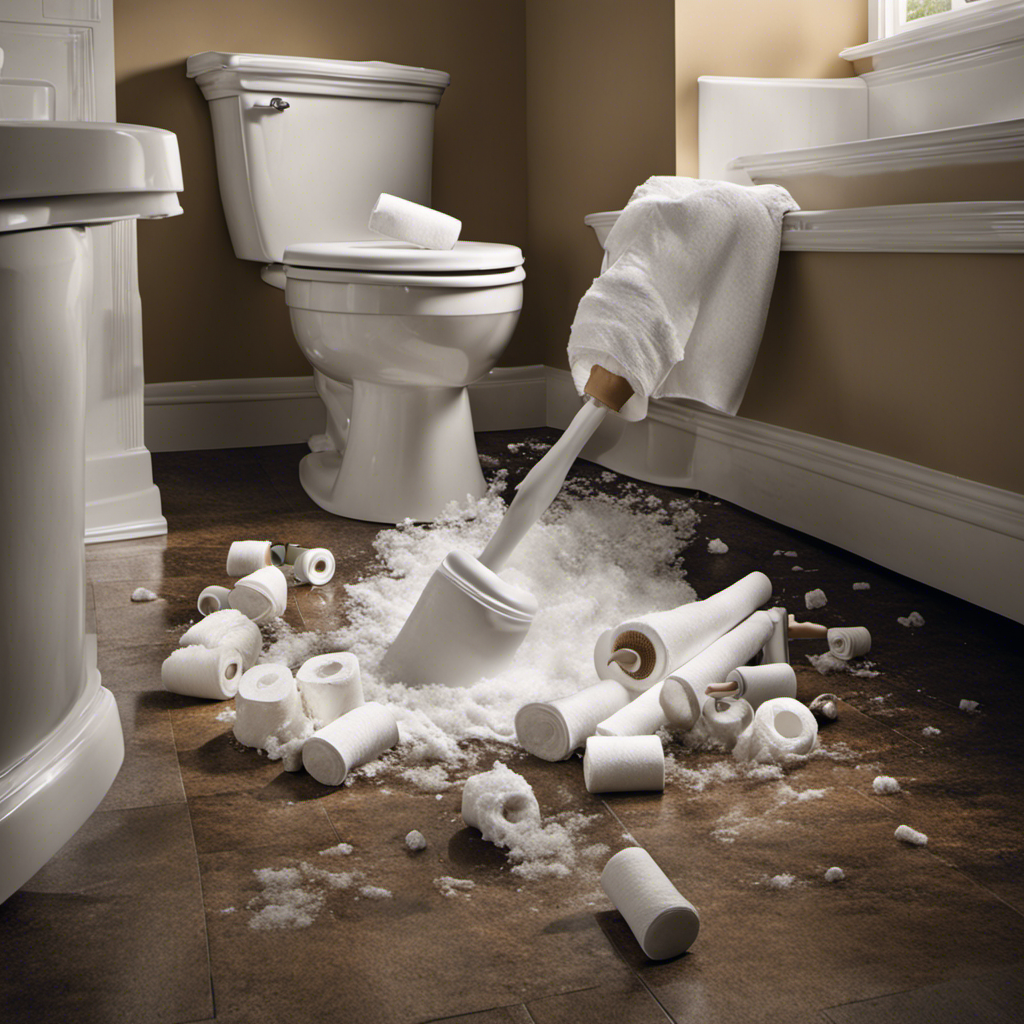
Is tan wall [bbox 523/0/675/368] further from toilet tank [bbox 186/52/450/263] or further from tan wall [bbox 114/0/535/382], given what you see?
toilet tank [bbox 186/52/450/263]

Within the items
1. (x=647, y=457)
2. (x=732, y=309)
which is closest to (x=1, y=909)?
(x=732, y=309)

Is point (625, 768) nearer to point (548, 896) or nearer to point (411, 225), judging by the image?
point (548, 896)

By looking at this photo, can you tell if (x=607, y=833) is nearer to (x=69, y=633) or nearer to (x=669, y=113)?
(x=69, y=633)

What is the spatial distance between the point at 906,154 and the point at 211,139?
162cm

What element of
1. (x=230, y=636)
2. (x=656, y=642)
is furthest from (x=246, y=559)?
(x=656, y=642)

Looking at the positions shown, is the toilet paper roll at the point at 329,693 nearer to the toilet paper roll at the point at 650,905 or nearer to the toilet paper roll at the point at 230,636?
the toilet paper roll at the point at 230,636

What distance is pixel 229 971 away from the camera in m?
0.79

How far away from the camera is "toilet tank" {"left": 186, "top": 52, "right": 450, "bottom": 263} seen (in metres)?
2.40

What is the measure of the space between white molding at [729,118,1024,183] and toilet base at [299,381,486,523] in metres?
0.73

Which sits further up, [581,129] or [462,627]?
[581,129]

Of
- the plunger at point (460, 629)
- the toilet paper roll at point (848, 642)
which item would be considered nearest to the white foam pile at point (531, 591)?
the plunger at point (460, 629)

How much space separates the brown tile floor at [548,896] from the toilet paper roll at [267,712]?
0.02m

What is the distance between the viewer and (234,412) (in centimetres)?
274

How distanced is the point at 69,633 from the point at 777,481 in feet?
4.59
